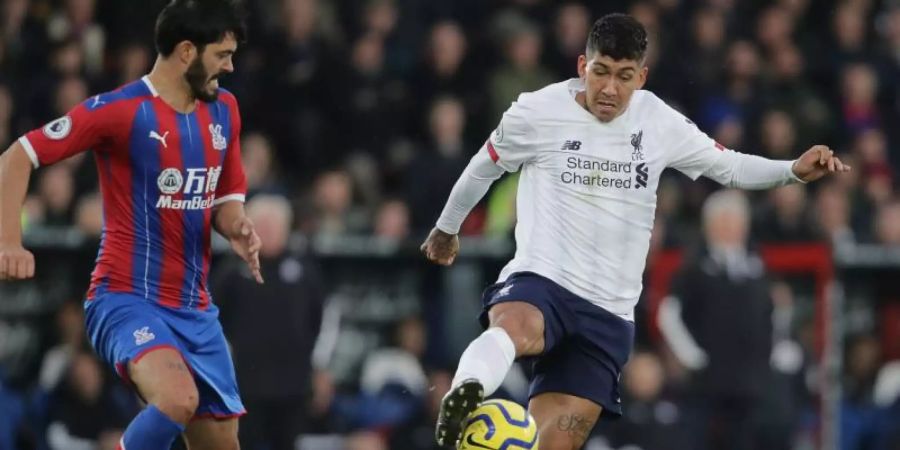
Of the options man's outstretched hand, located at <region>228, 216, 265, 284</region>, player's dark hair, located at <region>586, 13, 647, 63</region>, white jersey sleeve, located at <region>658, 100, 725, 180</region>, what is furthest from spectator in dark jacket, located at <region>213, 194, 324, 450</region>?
player's dark hair, located at <region>586, 13, 647, 63</region>

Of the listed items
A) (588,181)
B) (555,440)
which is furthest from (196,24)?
(555,440)

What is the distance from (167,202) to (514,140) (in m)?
1.58

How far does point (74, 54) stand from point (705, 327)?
5.16 meters

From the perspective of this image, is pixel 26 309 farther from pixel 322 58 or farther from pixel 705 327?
pixel 705 327

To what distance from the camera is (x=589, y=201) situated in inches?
303

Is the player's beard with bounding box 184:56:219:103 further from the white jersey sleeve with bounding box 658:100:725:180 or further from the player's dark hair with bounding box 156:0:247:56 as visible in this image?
the white jersey sleeve with bounding box 658:100:725:180

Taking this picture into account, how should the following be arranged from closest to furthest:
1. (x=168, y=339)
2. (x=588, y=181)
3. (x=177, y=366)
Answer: (x=177, y=366)
(x=168, y=339)
(x=588, y=181)

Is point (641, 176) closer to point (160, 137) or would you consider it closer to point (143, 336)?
point (160, 137)

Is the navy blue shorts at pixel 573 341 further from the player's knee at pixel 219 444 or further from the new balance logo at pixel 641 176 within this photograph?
the player's knee at pixel 219 444

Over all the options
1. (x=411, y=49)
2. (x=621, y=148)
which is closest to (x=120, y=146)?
(x=621, y=148)

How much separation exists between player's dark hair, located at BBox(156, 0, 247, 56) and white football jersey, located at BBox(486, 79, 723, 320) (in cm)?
132

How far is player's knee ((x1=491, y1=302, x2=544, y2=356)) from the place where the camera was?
24.2 feet

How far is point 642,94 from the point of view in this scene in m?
7.88

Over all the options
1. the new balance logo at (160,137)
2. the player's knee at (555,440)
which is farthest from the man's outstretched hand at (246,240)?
the player's knee at (555,440)
